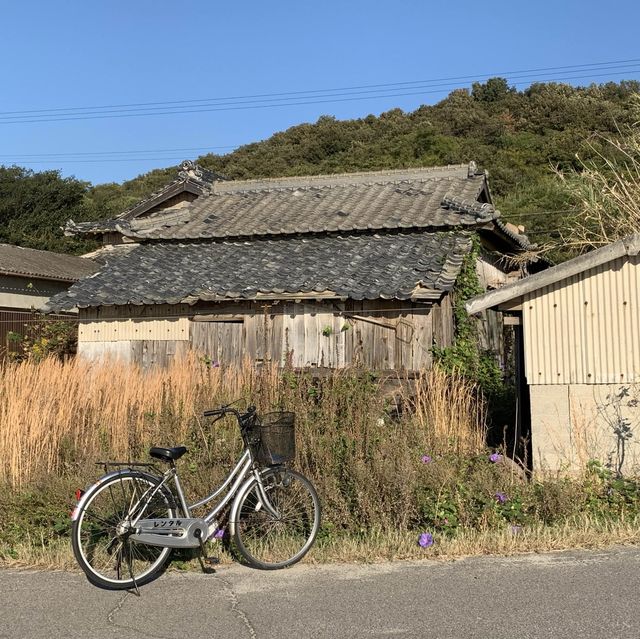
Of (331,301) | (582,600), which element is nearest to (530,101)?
(331,301)

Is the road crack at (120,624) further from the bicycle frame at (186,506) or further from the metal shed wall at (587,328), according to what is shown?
the metal shed wall at (587,328)

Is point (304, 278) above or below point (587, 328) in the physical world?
above

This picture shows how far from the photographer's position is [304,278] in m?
12.5

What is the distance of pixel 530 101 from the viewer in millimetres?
47656

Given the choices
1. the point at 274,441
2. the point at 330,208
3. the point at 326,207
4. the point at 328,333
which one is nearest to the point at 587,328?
the point at 274,441

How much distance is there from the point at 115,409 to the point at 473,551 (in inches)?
160

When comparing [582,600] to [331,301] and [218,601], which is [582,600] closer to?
[218,601]

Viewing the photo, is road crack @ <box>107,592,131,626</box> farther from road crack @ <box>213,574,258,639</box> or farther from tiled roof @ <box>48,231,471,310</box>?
tiled roof @ <box>48,231,471,310</box>

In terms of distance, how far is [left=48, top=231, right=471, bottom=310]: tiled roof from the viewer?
39.3 feet

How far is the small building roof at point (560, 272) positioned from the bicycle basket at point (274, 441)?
2799 mm

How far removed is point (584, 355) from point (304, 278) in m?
6.25

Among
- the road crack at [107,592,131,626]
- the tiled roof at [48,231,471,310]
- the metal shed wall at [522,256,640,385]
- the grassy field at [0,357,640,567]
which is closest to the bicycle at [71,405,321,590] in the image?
the road crack at [107,592,131,626]

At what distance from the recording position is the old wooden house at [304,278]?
1190 centimetres

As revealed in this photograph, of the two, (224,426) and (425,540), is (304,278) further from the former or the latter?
(425,540)
